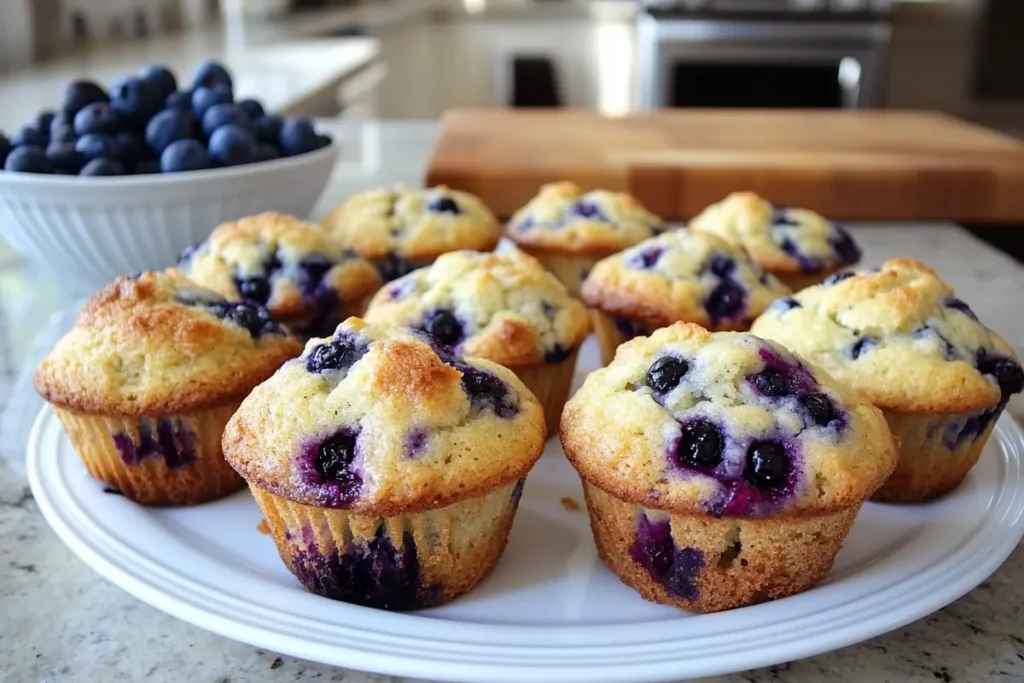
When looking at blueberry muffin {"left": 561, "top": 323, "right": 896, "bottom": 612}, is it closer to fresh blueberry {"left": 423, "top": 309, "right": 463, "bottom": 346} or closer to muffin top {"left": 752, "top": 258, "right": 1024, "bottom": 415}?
muffin top {"left": 752, "top": 258, "right": 1024, "bottom": 415}

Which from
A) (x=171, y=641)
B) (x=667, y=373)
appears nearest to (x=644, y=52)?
(x=667, y=373)

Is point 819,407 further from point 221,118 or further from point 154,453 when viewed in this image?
point 221,118

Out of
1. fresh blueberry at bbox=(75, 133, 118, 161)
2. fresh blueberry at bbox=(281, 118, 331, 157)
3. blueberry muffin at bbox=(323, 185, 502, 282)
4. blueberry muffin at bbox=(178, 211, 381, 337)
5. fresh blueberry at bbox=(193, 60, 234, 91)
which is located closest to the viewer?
blueberry muffin at bbox=(178, 211, 381, 337)

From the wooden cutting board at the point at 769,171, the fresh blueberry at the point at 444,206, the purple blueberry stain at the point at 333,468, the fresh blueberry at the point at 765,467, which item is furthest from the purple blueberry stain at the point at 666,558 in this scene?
the wooden cutting board at the point at 769,171

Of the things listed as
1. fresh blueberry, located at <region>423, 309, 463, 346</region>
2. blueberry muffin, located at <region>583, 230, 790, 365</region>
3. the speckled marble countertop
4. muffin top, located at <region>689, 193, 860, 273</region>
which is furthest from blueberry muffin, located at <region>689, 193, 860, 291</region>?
the speckled marble countertop

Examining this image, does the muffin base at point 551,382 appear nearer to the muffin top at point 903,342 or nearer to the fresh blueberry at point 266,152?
the muffin top at point 903,342

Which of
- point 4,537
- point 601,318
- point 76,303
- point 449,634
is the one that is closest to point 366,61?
point 76,303

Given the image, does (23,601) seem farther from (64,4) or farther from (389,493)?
(64,4)
